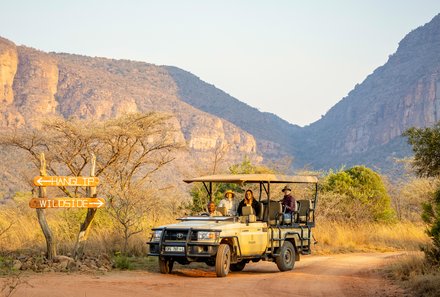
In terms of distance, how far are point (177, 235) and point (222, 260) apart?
1159mm

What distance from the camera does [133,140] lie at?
31234mm

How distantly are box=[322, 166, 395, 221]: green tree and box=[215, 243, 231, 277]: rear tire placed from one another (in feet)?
59.6

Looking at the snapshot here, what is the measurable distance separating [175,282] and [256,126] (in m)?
128

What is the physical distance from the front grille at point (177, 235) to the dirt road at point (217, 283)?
2.75ft

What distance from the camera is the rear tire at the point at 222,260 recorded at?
16.4 meters

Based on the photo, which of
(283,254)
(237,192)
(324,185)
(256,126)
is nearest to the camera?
(283,254)

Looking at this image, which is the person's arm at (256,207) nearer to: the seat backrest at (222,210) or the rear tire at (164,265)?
the seat backrest at (222,210)

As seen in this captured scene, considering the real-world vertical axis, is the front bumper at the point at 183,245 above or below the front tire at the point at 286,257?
above

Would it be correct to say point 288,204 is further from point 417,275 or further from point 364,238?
point 364,238

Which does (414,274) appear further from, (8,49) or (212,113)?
(212,113)

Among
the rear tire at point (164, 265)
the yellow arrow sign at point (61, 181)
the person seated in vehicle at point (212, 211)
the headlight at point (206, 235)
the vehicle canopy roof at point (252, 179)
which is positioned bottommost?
the rear tire at point (164, 265)

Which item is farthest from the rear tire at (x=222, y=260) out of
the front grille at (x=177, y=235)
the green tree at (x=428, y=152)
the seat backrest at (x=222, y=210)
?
the green tree at (x=428, y=152)

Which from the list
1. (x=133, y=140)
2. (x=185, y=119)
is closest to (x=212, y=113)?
(x=185, y=119)

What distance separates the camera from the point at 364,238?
2970cm
